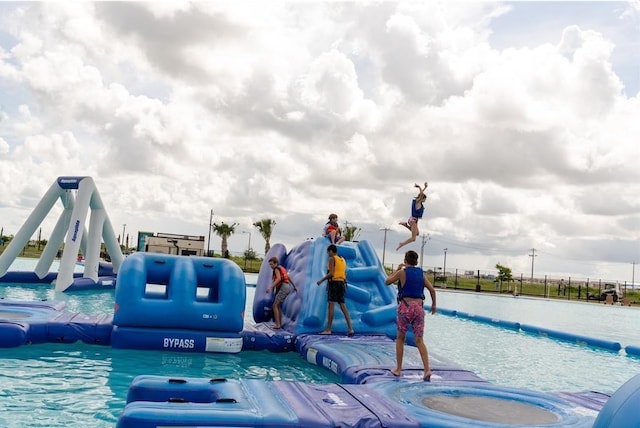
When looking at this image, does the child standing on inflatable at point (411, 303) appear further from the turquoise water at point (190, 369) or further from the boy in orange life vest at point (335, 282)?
the boy in orange life vest at point (335, 282)

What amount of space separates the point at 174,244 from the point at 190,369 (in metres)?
20.1

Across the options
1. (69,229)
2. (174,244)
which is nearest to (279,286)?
(69,229)

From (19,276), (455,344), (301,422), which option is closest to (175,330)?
(301,422)

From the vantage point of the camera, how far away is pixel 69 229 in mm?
13969

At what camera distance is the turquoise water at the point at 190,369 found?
4492mm

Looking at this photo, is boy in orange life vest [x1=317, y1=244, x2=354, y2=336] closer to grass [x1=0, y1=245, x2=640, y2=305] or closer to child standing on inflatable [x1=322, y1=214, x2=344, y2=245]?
child standing on inflatable [x1=322, y1=214, x2=344, y2=245]

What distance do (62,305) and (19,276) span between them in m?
8.89

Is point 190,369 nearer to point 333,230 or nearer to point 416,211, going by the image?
point 333,230

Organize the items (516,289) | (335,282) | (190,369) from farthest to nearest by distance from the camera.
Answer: (516,289)
(335,282)
(190,369)

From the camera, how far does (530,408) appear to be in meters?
4.62

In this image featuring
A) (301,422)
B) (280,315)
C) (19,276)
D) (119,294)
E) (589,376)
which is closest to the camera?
(301,422)

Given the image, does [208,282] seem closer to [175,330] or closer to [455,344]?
[175,330]

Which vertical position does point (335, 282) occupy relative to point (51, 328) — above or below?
above

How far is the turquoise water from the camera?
4.49 meters
